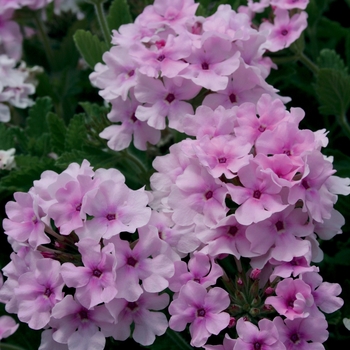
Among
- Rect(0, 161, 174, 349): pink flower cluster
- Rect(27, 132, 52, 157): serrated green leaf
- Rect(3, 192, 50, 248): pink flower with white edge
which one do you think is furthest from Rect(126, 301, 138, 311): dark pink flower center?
Rect(27, 132, 52, 157): serrated green leaf

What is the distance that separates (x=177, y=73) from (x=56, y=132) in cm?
51

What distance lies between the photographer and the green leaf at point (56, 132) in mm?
1904

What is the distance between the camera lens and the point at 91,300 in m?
1.28

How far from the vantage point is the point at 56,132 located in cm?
191

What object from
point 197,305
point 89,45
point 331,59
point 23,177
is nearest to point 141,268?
point 197,305

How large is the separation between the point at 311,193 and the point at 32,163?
84 centimetres

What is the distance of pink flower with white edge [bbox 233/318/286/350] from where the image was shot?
4.13 ft

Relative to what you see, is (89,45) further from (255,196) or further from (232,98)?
(255,196)

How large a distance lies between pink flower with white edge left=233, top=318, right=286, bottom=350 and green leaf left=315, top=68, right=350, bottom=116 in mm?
871

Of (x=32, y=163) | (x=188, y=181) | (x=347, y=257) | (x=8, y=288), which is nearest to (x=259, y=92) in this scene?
(x=188, y=181)

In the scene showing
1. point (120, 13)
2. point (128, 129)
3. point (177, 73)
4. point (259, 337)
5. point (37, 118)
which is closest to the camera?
point (259, 337)

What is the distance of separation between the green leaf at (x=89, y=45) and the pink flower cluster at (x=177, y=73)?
A: 0.64ft

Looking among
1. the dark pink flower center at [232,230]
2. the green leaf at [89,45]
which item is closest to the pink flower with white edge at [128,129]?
the green leaf at [89,45]

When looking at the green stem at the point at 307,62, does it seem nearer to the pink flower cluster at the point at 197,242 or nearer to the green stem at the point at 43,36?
the pink flower cluster at the point at 197,242
